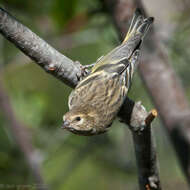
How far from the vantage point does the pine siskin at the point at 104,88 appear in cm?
315

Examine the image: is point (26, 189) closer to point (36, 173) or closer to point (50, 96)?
point (36, 173)

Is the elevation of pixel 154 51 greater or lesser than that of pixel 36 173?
greater

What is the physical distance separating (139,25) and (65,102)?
266 centimetres

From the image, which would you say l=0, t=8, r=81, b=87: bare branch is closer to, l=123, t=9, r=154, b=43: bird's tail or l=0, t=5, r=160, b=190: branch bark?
l=0, t=5, r=160, b=190: branch bark

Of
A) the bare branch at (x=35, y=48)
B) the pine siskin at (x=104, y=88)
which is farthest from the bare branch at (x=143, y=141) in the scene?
the bare branch at (x=35, y=48)

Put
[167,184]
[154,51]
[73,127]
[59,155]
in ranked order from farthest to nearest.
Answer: [59,155]
[167,184]
[154,51]
[73,127]

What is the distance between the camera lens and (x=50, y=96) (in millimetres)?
6098

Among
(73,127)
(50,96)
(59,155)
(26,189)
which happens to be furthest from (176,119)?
(59,155)

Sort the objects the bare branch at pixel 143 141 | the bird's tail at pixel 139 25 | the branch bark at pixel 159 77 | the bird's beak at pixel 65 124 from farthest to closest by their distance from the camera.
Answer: the branch bark at pixel 159 77 → the bird's tail at pixel 139 25 → the bird's beak at pixel 65 124 → the bare branch at pixel 143 141

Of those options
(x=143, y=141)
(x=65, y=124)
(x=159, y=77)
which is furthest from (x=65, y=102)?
(x=143, y=141)

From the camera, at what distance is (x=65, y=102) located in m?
Result: 5.99

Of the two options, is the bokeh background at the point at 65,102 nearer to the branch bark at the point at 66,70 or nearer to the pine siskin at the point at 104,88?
the pine siskin at the point at 104,88

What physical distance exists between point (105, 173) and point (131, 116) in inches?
147

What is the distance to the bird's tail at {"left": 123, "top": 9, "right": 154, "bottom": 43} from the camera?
3.52 meters
